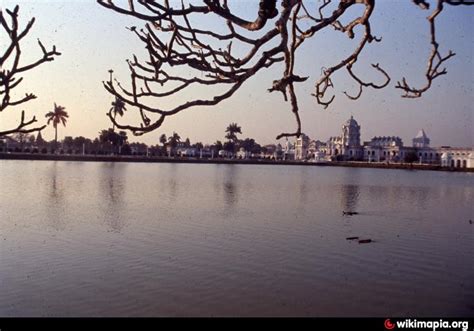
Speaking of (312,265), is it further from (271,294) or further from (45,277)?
(45,277)

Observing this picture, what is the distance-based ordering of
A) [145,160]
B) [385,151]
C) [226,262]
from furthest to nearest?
[385,151] → [145,160] → [226,262]

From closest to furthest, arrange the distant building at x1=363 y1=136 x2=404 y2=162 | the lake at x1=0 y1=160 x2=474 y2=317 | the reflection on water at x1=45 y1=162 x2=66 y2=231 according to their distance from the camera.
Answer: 1. the lake at x1=0 y1=160 x2=474 y2=317
2. the reflection on water at x1=45 y1=162 x2=66 y2=231
3. the distant building at x1=363 y1=136 x2=404 y2=162

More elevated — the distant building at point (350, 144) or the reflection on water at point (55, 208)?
the distant building at point (350, 144)

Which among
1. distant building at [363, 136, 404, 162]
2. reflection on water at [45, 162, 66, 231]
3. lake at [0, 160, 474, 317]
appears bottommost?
lake at [0, 160, 474, 317]

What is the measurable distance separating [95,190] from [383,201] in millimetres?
19555

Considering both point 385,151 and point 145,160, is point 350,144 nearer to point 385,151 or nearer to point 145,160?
point 385,151

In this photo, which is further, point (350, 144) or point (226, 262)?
point (350, 144)

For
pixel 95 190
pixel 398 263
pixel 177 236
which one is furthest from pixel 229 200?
pixel 398 263

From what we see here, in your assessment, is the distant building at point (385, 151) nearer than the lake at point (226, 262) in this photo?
Answer: No
